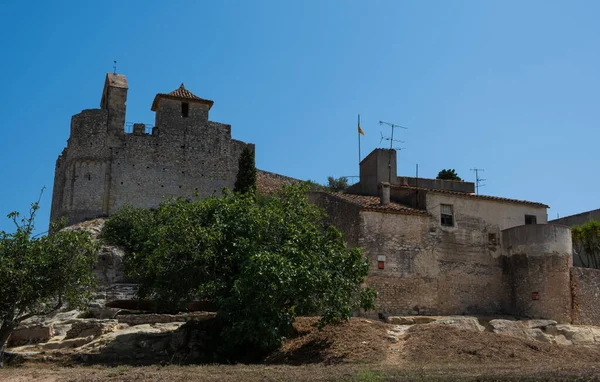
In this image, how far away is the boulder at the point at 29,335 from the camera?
27438mm

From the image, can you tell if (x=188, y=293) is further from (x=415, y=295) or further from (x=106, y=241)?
(x=106, y=241)

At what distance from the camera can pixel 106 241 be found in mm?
46250

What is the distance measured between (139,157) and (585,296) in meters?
36.5

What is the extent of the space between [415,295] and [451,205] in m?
5.03

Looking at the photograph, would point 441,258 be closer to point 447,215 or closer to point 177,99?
point 447,215

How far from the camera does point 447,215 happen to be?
34312 millimetres

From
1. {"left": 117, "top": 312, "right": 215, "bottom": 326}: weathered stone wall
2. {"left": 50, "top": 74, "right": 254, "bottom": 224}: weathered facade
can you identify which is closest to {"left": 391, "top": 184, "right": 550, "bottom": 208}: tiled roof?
{"left": 117, "top": 312, "right": 215, "bottom": 326}: weathered stone wall

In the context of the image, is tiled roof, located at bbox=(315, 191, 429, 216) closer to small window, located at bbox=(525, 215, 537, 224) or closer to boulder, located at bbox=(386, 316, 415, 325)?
boulder, located at bbox=(386, 316, 415, 325)

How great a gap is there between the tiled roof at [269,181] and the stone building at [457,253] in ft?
79.3

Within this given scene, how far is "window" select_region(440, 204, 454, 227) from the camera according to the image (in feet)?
112

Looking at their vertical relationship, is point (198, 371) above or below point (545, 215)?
below

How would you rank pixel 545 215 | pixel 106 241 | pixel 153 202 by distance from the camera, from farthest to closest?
pixel 153 202 → pixel 106 241 → pixel 545 215

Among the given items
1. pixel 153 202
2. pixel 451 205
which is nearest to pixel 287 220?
pixel 451 205

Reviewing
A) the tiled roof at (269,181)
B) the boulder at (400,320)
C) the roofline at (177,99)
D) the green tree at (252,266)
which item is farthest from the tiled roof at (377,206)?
the roofline at (177,99)
